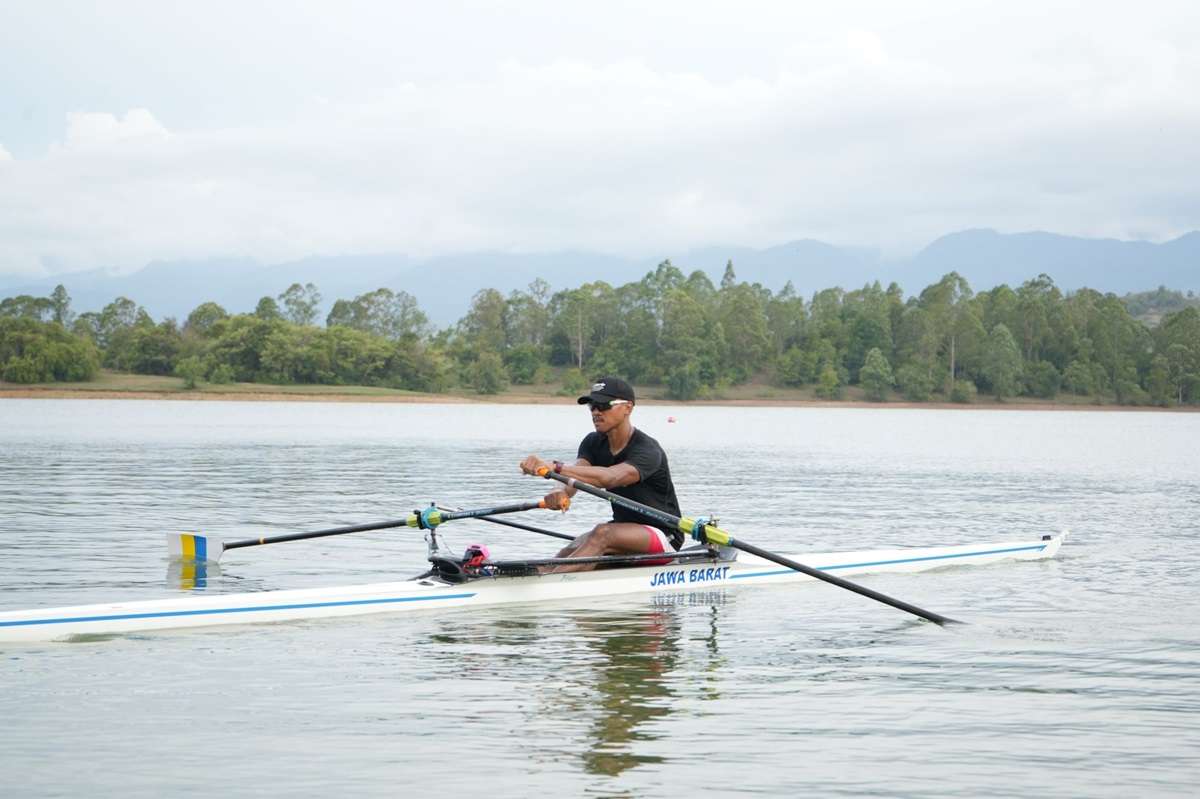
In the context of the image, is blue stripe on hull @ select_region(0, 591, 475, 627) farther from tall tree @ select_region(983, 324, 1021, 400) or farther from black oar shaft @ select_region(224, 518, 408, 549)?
tall tree @ select_region(983, 324, 1021, 400)

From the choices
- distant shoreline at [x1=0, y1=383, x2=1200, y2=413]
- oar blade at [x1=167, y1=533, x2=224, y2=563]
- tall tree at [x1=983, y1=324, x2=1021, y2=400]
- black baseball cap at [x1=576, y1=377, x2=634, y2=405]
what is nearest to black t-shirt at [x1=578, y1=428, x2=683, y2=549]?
black baseball cap at [x1=576, y1=377, x2=634, y2=405]

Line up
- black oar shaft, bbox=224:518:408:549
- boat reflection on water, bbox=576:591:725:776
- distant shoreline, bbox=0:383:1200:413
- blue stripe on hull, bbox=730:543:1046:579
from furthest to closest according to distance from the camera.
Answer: distant shoreline, bbox=0:383:1200:413
blue stripe on hull, bbox=730:543:1046:579
black oar shaft, bbox=224:518:408:549
boat reflection on water, bbox=576:591:725:776

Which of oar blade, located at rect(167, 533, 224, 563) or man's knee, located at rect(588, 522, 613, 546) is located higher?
man's knee, located at rect(588, 522, 613, 546)

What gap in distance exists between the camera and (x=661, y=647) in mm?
11570

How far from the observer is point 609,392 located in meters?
12.4

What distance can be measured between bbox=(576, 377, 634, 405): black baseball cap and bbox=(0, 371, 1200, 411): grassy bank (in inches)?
4549

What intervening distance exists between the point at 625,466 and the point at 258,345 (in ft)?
419

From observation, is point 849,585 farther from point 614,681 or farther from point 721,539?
point 614,681

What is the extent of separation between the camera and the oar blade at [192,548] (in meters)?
15.9

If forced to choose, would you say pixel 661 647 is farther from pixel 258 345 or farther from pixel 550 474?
pixel 258 345

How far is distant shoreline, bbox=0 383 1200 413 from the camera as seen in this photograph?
12144 cm

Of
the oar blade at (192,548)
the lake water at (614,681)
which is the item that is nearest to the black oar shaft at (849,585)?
the lake water at (614,681)

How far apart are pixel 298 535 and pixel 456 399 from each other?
406 feet

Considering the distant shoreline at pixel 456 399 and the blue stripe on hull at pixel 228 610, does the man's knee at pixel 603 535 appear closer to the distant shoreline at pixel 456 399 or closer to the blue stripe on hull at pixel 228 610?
the blue stripe on hull at pixel 228 610
